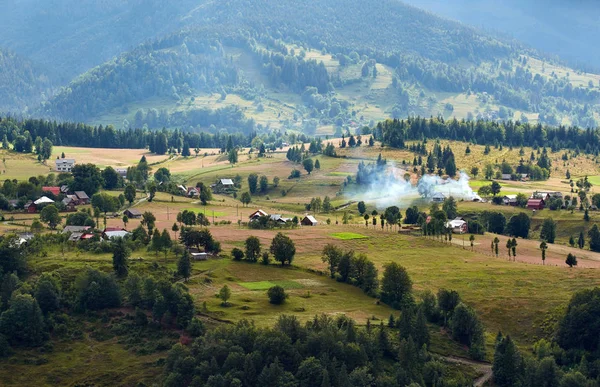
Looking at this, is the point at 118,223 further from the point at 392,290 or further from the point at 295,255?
the point at 392,290

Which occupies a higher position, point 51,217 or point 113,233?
point 51,217

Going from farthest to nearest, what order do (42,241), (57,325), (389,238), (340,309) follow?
(389,238)
(42,241)
(340,309)
(57,325)

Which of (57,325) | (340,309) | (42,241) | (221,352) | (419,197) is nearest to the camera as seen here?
(221,352)

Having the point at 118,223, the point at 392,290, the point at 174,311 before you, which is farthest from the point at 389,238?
the point at 174,311

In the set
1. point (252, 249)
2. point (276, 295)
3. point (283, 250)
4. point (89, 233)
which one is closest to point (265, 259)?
point (252, 249)

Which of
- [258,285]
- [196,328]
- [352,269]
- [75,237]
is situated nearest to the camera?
[196,328]

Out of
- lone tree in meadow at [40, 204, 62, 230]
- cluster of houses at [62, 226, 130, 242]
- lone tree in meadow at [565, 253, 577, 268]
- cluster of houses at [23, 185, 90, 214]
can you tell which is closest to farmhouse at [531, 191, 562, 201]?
lone tree in meadow at [565, 253, 577, 268]

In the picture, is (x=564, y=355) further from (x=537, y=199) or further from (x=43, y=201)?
(x=43, y=201)
